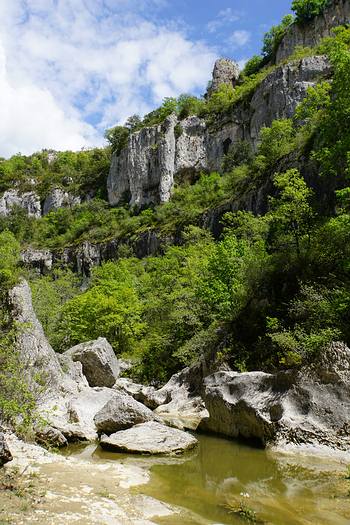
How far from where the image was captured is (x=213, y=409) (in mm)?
15977

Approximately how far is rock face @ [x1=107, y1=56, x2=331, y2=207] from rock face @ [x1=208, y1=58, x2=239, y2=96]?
16.1 metres

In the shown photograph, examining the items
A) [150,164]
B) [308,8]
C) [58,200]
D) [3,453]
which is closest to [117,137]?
[150,164]

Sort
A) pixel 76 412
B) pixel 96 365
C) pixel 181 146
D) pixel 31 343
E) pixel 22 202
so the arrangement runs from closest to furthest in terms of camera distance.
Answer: pixel 76 412 < pixel 31 343 < pixel 96 365 < pixel 181 146 < pixel 22 202

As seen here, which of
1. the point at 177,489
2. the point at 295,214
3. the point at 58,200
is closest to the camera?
the point at 177,489

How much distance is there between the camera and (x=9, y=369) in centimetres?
1286

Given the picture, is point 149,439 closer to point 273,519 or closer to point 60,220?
point 273,519

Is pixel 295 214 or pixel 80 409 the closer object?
pixel 80 409

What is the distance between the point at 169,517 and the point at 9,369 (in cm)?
694

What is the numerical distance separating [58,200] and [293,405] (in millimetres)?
80781

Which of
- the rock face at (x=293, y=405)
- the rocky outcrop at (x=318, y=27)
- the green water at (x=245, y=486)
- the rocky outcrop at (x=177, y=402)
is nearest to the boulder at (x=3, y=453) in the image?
the green water at (x=245, y=486)

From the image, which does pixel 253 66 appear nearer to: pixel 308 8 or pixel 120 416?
pixel 308 8

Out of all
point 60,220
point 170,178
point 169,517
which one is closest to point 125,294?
Answer: point 169,517

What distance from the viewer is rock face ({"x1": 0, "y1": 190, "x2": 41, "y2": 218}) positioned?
8823cm

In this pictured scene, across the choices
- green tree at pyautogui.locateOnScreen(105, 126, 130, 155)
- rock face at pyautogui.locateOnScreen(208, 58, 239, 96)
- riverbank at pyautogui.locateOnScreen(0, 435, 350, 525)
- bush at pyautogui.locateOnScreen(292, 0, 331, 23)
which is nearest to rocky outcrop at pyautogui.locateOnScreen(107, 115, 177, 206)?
green tree at pyautogui.locateOnScreen(105, 126, 130, 155)
